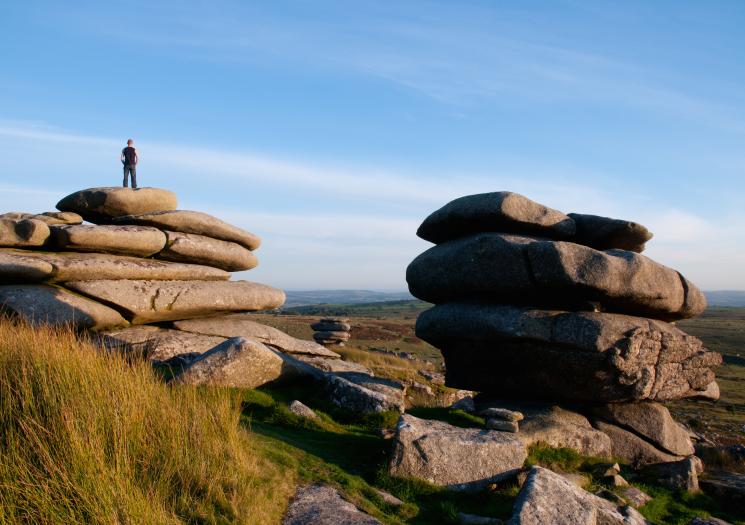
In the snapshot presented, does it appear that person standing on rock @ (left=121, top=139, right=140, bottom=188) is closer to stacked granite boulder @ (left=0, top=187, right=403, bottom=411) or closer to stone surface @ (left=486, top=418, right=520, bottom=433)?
stacked granite boulder @ (left=0, top=187, right=403, bottom=411)

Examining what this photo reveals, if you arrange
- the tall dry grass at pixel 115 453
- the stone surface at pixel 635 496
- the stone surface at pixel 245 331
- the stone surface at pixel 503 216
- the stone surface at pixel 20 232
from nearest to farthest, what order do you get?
the tall dry grass at pixel 115 453 → the stone surface at pixel 635 496 → the stone surface at pixel 503 216 → the stone surface at pixel 20 232 → the stone surface at pixel 245 331

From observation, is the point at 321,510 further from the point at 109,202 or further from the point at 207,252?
the point at 109,202

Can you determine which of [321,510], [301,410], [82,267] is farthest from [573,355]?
[82,267]

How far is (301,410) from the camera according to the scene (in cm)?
1432

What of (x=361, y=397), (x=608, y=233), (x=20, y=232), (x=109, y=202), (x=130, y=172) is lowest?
(x=361, y=397)

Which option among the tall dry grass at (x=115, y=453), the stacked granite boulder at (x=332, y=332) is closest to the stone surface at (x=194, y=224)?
the stacked granite boulder at (x=332, y=332)

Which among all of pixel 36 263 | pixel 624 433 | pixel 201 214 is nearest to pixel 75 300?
pixel 36 263

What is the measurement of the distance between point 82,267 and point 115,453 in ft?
47.4

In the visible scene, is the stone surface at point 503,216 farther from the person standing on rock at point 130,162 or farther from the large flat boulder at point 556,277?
the person standing on rock at point 130,162

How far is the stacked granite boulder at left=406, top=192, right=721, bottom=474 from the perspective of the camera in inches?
611

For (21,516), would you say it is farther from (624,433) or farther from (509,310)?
(624,433)

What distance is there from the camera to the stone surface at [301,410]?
46.5 ft

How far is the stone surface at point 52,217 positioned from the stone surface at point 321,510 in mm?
17020

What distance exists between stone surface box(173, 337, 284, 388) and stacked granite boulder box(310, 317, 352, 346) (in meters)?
21.8
